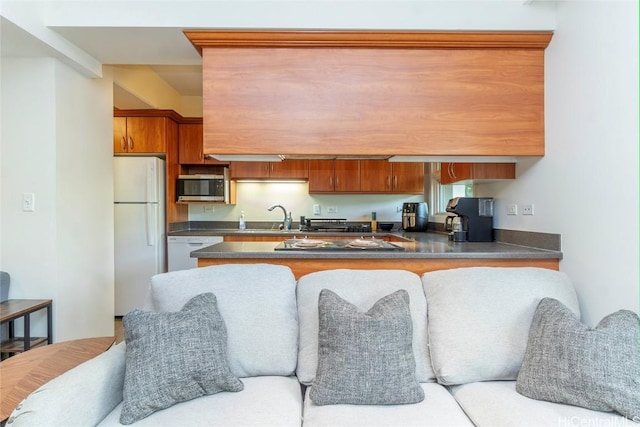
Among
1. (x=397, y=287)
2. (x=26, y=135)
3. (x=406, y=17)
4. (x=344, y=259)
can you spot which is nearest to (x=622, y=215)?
(x=397, y=287)

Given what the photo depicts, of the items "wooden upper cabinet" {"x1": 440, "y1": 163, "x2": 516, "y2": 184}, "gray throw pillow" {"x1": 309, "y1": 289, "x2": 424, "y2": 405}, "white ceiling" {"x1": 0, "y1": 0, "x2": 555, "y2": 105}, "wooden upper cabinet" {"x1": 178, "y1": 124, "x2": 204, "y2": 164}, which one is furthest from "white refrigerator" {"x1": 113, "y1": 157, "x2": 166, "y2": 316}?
"wooden upper cabinet" {"x1": 440, "y1": 163, "x2": 516, "y2": 184}

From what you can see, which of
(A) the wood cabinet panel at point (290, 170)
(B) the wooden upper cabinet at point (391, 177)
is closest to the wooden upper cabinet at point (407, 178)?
(B) the wooden upper cabinet at point (391, 177)

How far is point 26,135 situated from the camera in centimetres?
246

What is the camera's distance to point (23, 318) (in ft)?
8.06

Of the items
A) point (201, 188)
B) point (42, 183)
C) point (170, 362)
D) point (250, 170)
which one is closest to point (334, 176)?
point (250, 170)

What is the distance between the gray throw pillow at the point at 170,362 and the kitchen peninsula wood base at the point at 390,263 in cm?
78

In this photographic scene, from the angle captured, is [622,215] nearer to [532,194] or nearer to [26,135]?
[532,194]

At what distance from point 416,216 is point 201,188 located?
260cm

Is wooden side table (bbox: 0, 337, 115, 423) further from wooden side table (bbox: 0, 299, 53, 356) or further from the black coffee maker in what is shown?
the black coffee maker

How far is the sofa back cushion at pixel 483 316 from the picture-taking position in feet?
5.19

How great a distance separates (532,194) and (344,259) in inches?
53.4

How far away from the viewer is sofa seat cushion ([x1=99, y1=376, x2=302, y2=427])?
127cm

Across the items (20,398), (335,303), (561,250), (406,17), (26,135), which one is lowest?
(20,398)

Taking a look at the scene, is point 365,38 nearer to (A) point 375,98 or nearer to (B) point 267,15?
(A) point 375,98
